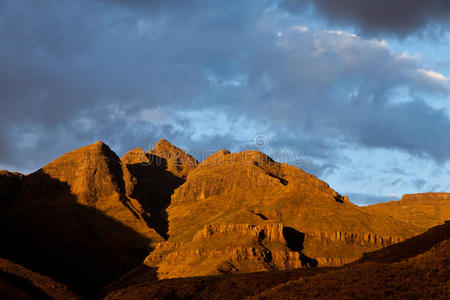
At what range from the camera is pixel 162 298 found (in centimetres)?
9275

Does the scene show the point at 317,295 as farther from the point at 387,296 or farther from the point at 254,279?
the point at 254,279

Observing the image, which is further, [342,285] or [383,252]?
[383,252]

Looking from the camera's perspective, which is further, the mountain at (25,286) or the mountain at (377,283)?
the mountain at (25,286)

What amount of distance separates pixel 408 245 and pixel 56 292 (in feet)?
331

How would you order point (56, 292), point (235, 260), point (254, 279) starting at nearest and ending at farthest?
point (254, 279)
point (56, 292)
point (235, 260)

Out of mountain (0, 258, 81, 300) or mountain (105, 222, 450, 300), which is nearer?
mountain (105, 222, 450, 300)

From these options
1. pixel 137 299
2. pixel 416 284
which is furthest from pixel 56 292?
pixel 416 284

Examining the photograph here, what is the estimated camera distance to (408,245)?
89.6 m

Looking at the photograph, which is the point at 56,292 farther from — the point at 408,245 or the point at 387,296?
the point at 387,296

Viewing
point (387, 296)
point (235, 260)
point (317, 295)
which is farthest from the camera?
point (235, 260)

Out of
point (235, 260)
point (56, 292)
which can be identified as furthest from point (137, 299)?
point (235, 260)

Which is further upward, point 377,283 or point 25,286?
point 377,283

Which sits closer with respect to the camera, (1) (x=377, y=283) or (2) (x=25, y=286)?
(1) (x=377, y=283)

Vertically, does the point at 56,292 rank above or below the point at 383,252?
below
